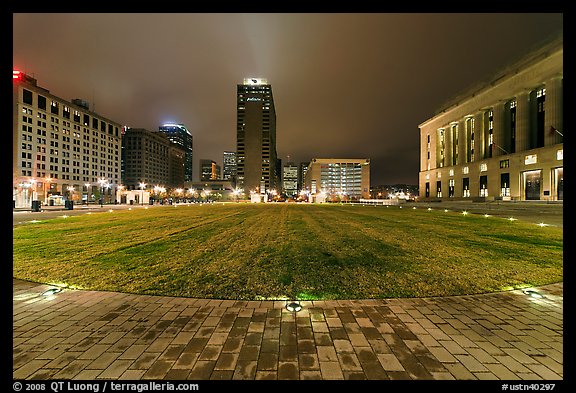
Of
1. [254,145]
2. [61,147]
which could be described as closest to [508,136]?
[254,145]

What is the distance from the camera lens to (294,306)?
470 cm

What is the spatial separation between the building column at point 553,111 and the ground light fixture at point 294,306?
67.5 meters

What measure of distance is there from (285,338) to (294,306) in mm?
1081

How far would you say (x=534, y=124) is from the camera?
55.9 m

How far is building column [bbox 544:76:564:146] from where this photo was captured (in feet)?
156

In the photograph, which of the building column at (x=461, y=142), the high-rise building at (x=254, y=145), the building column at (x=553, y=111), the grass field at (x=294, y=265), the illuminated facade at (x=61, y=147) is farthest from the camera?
the high-rise building at (x=254, y=145)

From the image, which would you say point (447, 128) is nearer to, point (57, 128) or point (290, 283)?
point (290, 283)

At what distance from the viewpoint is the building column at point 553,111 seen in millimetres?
47625

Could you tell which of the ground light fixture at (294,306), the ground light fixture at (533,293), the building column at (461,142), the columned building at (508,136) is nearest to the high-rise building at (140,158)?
the columned building at (508,136)

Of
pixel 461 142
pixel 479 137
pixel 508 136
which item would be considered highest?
pixel 461 142

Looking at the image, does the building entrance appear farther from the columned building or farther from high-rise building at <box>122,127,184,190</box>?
high-rise building at <box>122,127,184,190</box>

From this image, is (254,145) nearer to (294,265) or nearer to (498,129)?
(498,129)

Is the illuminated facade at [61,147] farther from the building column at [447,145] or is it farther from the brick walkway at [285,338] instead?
the building column at [447,145]
